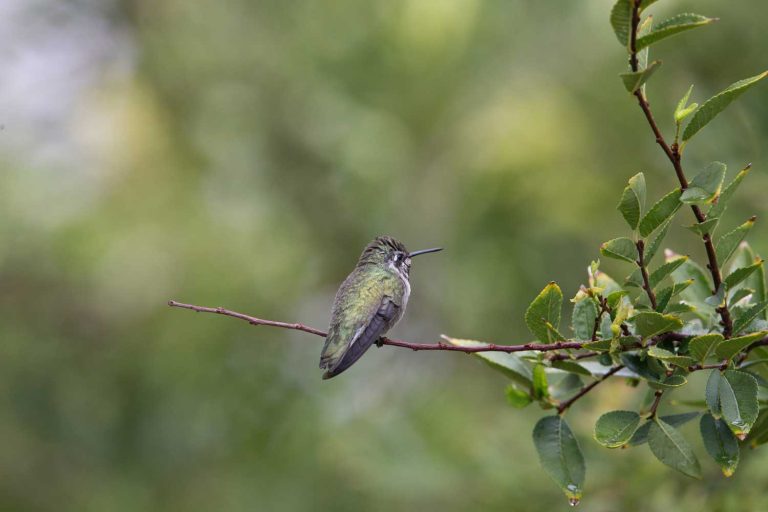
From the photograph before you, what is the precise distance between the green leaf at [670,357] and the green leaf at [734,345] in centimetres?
6

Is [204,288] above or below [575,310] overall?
above

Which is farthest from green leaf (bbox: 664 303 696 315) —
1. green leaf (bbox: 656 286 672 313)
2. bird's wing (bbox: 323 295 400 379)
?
bird's wing (bbox: 323 295 400 379)

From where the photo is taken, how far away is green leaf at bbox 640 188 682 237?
68.4 inches

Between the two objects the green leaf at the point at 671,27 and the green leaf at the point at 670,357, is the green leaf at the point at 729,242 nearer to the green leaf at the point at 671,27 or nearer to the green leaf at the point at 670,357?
the green leaf at the point at 670,357

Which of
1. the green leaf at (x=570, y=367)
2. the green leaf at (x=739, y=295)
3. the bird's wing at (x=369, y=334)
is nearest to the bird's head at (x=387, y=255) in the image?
the bird's wing at (x=369, y=334)

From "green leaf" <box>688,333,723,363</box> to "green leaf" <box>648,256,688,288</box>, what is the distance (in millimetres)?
163

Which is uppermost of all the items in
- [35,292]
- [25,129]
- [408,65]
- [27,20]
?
[27,20]

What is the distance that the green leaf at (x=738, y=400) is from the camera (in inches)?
69.1

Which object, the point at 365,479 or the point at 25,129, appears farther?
the point at 25,129

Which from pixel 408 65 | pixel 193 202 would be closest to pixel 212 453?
pixel 193 202

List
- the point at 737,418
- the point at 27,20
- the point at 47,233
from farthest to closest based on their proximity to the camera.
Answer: the point at 27,20 → the point at 47,233 → the point at 737,418

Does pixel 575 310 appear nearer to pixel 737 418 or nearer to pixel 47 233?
pixel 737 418

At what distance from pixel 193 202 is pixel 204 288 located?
137 centimetres

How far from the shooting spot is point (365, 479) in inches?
265
